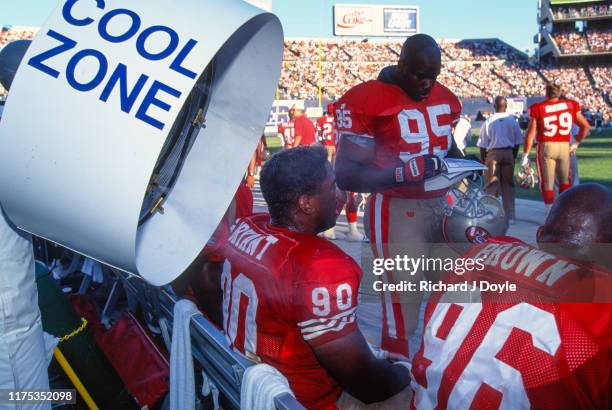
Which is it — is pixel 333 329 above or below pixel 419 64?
below

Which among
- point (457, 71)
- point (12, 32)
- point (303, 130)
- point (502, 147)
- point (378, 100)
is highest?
point (12, 32)

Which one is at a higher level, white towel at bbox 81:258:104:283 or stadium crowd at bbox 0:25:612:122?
stadium crowd at bbox 0:25:612:122

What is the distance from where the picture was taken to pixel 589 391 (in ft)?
3.91

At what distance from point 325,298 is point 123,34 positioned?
35.8 inches

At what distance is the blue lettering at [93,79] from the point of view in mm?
1074

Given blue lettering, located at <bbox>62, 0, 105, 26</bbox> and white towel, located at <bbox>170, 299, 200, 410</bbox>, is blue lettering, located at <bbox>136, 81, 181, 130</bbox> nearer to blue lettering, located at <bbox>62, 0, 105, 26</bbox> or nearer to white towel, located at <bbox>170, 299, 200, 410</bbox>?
blue lettering, located at <bbox>62, 0, 105, 26</bbox>

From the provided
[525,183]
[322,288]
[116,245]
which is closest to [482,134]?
[525,183]

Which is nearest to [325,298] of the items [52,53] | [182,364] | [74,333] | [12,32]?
[182,364]

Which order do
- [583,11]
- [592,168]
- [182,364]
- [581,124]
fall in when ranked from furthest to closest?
[583,11] < [592,168] < [581,124] < [182,364]

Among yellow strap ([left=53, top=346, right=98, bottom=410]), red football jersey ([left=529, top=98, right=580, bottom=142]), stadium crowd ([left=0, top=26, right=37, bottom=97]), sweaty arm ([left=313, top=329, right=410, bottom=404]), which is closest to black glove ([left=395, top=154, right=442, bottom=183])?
sweaty arm ([left=313, top=329, right=410, bottom=404])

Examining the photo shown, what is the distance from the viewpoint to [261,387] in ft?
4.90

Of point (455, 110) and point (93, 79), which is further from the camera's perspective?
point (455, 110)

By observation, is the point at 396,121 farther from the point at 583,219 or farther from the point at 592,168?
the point at 592,168

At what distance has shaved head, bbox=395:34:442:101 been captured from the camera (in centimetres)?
Result: 270
